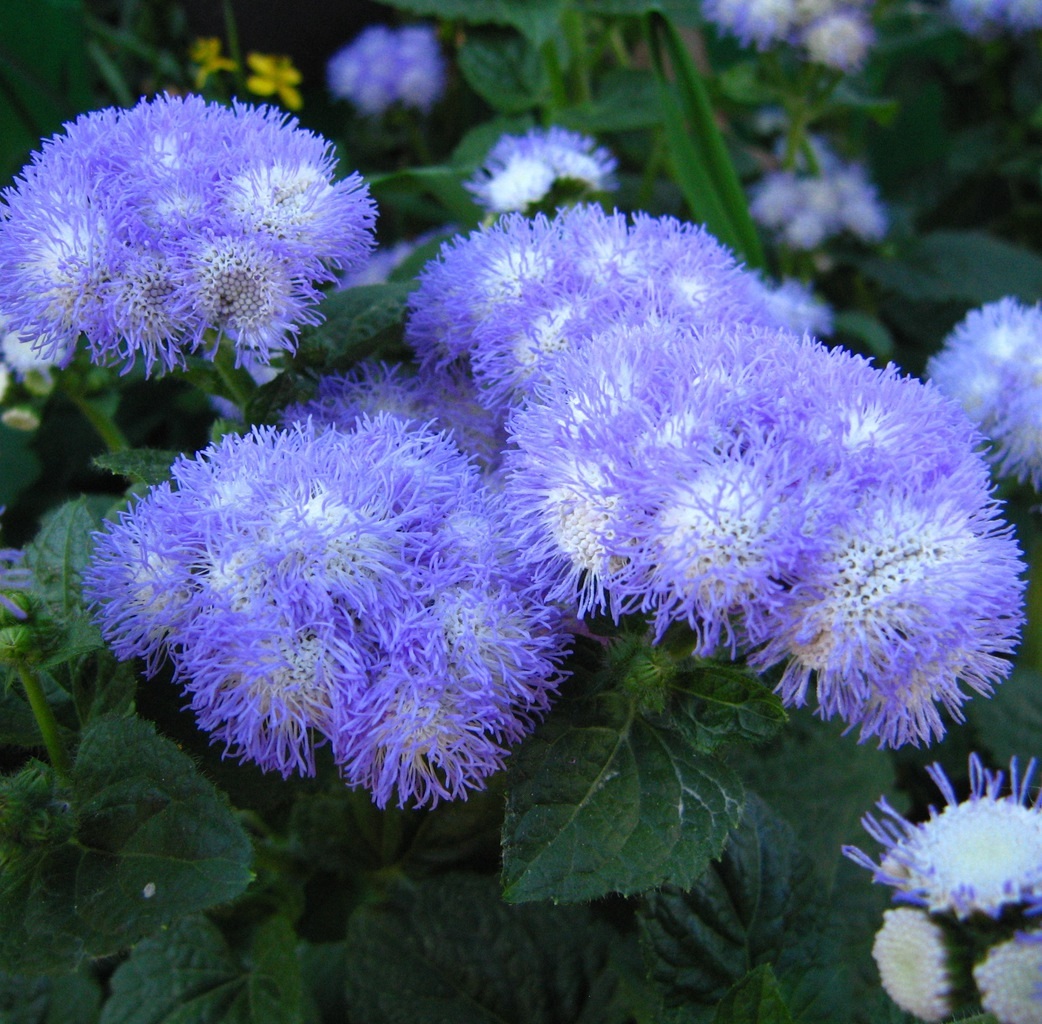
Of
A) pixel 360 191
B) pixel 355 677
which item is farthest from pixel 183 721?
pixel 360 191

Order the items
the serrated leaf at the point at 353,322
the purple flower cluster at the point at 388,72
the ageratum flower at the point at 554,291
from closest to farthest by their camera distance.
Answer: the ageratum flower at the point at 554,291 → the serrated leaf at the point at 353,322 → the purple flower cluster at the point at 388,72

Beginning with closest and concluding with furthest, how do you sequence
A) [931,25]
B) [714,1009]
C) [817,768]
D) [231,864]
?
[231,864] < [714,1009] < [817,768] < [931,25]

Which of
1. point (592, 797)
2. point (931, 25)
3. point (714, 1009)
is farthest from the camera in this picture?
point (931, 25)

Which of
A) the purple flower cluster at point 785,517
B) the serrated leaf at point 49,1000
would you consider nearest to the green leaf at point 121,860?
the purple flower cluster at point 785,517

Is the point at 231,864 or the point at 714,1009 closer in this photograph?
the point at 231,864

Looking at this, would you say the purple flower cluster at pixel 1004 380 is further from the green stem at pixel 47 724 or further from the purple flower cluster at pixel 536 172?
the green stem at pixel 47 724

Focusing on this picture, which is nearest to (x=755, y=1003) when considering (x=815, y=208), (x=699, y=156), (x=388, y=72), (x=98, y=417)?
(x=98, y=417)

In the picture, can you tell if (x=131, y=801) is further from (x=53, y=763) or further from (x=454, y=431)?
(x=454, y=431)
